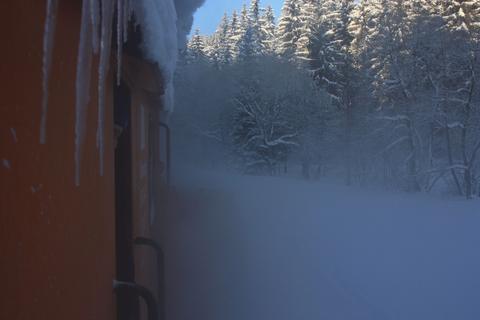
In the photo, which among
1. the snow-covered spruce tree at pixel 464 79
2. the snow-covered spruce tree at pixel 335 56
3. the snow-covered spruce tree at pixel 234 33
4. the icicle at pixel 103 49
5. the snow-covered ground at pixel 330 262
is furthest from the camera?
the snow-covered spruce tree at pixel 234 33

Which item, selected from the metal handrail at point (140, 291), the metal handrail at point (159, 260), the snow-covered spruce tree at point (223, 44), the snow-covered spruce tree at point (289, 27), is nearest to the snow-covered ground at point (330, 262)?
the metal handrail at point (159, 260)

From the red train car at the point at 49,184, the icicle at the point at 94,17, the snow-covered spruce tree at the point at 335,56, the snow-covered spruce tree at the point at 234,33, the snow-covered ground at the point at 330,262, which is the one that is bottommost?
the snow-covered ground at the point at 330,262

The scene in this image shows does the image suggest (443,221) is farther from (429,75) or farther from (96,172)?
(429,75)

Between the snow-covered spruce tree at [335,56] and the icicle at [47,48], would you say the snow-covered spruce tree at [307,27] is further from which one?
the icicle at [47,48]

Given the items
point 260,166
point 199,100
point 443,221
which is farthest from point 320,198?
point 199,100

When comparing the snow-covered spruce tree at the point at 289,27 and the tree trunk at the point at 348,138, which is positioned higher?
the snow-covered spruce tree at the point at 289,27

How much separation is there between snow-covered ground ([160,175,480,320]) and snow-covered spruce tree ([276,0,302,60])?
2437 cm

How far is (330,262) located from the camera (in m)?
5.04

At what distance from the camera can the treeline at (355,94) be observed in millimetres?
15086

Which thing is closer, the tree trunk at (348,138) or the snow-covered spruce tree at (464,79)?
the snow-covered spruce tree at (464,79)

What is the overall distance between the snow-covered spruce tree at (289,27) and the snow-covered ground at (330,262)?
2437 centimetres

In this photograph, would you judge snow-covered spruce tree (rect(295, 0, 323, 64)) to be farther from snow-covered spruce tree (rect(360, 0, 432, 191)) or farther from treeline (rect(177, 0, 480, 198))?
snow-covered spruce tree (rect(360, 0, 432, 191))

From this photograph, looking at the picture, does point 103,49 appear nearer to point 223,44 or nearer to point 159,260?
point 159,260

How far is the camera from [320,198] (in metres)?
8.30
